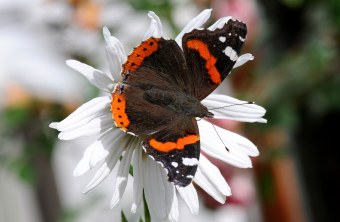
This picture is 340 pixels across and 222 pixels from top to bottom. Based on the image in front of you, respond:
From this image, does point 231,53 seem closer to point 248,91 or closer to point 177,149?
point 177,149

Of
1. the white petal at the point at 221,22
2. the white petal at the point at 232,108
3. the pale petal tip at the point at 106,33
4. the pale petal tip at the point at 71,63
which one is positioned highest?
the pale petal tip at the point at 106,33

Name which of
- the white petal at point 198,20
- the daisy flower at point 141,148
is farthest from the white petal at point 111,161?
the white petal at point 198,20

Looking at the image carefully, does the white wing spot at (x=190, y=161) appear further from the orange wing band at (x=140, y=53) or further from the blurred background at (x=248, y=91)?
the blurred background at (x=248, y=91)

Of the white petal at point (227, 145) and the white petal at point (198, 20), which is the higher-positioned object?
the white petal at point (198, 20)

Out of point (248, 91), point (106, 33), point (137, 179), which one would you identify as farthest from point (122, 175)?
point (248, 91)

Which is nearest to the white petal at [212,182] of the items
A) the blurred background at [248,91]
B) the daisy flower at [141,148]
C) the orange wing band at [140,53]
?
the daisy flower at [141,148]

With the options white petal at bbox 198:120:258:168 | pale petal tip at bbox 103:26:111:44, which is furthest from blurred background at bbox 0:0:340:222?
pale petal tip at bbox 103:26:111:44

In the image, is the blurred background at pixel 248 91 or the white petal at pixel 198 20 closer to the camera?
the white petal at pixel 198 20
